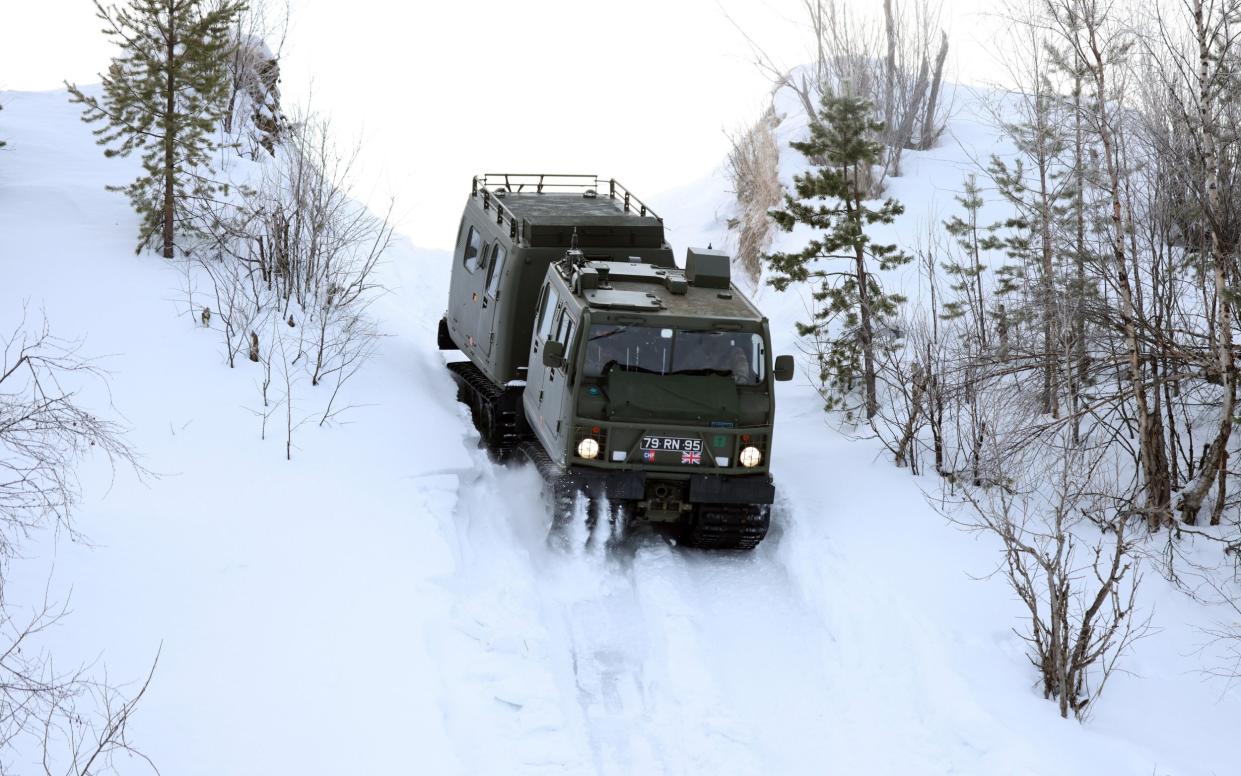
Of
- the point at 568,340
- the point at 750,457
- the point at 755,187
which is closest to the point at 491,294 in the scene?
the point at 568,340

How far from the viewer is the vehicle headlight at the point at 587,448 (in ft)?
37.8

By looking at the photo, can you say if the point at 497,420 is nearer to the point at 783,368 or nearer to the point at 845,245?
the point at 783,368

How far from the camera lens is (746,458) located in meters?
11.7

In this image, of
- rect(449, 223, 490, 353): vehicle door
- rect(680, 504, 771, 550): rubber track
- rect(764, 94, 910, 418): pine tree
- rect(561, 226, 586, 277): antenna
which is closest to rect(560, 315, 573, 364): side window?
rect(561, 226, 586, 277): antenna

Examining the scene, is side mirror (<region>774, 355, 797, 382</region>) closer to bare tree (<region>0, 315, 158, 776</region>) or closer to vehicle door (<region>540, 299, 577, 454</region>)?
vehicle door (<region>540, 299, 577, 454</region>)

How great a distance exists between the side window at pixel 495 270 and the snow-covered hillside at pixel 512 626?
183 cm

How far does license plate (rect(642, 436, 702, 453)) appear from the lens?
11516 mm

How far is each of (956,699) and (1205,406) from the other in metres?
6.92

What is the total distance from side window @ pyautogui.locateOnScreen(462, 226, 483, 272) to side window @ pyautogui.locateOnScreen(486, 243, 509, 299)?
0.64m

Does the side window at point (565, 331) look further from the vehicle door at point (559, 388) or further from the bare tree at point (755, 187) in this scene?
the bare tree at point (755, 187)

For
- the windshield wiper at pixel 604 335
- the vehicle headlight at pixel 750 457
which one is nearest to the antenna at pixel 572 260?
the windshield wiper at pixel 604 335

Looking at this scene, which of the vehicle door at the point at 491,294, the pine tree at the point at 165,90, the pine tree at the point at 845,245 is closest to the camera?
the vehicle door at the point at 491,294

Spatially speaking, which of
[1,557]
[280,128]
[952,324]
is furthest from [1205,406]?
[280,128]

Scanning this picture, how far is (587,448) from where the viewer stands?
11531 mm
